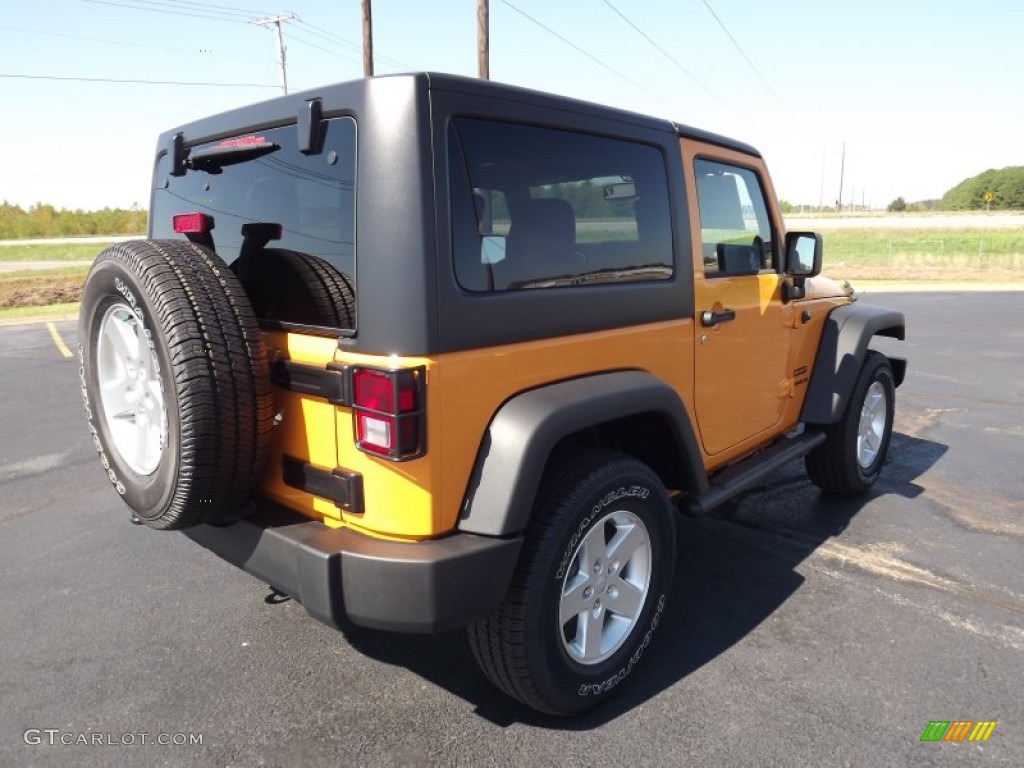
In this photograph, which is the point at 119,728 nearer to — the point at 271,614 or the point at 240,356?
the point at 271,614

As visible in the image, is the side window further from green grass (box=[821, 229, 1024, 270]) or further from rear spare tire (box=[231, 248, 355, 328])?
green grass (box=[821, 229, 1024, 270])

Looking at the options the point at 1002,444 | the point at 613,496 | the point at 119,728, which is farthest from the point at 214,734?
the point at 1002,444

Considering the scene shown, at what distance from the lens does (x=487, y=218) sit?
2.16 metres

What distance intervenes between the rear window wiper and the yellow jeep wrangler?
1cm

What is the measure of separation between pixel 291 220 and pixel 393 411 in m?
0.80

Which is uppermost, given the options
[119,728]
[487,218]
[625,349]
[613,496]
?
[487,218]

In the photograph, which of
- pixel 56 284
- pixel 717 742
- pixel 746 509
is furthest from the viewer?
pixel 56 284

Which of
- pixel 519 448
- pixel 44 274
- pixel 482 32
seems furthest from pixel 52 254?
pixel 519 448

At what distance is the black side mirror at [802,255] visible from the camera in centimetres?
364

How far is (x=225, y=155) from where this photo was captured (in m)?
2.50

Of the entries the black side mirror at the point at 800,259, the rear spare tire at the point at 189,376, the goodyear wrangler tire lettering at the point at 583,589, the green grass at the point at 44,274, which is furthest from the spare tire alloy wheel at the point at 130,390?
the green grass at the point at 44,274

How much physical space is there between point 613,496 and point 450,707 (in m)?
0.93

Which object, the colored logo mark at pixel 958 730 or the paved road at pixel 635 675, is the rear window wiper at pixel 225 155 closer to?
the paved road at pixel 635 675

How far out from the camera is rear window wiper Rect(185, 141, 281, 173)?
236 cm
